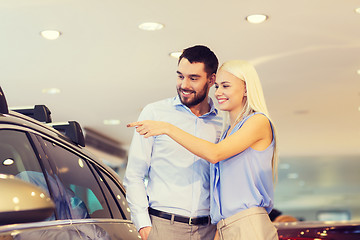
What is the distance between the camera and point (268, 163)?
233 centimetres

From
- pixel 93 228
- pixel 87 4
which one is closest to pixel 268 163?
pixel 93 228

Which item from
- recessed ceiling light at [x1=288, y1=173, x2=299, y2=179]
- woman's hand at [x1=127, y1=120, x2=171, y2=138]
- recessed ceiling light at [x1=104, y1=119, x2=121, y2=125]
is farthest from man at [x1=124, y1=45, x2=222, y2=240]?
recessed ceiling light at [x1=288, y1=173, x2=299, y2=179]

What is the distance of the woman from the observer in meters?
2.25

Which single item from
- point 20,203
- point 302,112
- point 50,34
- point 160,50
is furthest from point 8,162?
point 302,112

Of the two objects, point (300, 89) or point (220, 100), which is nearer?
point (220, 100)

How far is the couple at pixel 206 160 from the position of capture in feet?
7.43

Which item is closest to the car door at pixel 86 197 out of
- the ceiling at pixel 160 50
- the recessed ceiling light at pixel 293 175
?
the ceiling at pixel 160 50

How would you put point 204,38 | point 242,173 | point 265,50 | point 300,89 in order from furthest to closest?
point 300,89 < point 265,50 < point 204,38 < point 242,173

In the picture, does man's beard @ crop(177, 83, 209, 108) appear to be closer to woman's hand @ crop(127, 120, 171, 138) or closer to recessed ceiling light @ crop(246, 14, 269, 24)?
woman's hand @ crop(127, 120, 171, 138)

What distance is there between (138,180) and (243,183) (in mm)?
501

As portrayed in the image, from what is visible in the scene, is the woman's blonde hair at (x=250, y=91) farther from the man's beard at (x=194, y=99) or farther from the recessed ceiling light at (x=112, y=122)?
the recessed ceiling light at (x=112, y=122)

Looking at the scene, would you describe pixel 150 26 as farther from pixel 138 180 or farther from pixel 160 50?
pixel 138 180

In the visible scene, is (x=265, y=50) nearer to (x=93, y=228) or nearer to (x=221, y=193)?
(x=221, y=193)

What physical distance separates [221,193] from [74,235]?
0.75 meters
